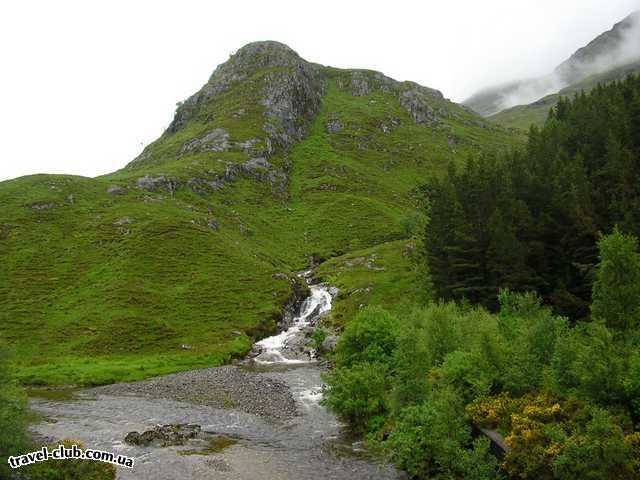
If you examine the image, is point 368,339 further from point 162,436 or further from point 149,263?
point 149,263

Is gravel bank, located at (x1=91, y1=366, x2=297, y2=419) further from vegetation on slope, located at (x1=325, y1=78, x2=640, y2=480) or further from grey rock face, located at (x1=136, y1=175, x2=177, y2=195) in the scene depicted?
grey rock face, located at (x1=136, y1=175, x2=177, y2=195)

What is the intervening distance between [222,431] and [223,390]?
16090 mm

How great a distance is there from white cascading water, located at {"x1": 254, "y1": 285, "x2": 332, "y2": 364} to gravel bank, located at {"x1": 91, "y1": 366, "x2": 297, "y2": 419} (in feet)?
30.1

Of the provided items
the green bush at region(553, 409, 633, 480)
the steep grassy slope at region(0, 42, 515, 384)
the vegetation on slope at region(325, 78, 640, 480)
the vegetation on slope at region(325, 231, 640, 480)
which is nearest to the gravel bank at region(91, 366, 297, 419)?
the steep grassy slope at region(0, 42, 515, 384)

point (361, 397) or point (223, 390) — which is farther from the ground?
point (361, 397)

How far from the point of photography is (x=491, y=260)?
2847 inches

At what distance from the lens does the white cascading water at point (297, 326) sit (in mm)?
82812

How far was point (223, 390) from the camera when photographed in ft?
202

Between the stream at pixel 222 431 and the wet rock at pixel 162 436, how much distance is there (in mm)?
718

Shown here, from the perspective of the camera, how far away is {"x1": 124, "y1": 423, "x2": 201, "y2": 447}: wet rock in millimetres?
41531

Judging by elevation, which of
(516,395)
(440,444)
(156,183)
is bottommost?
(440,444)

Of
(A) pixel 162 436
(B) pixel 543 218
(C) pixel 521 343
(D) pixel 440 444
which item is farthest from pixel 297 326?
(D) pixel 440 444

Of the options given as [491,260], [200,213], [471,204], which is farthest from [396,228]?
[491,260]

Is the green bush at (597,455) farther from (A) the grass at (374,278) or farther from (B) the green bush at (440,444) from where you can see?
(A) the grass at (374,278)
